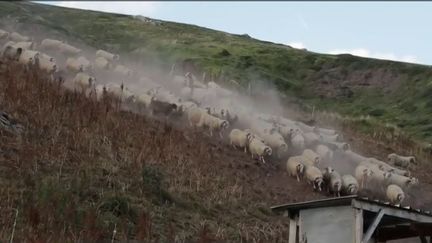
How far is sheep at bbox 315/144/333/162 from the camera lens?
19970 mm

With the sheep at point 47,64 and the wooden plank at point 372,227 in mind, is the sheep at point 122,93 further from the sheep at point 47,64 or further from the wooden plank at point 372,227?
the wooden plank at point 372,227

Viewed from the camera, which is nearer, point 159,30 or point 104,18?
point 159,30

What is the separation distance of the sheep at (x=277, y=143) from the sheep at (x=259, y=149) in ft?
2.01

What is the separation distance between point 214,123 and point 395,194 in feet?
18.3

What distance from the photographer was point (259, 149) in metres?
18.8

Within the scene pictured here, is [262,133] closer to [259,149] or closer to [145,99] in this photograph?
[259,149]

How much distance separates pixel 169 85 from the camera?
26359mm

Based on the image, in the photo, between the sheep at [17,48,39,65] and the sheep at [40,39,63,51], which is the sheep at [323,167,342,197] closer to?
the sheep at [17,48,39,65]

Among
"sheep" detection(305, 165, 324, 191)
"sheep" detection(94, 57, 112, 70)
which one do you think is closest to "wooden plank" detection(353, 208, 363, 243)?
"sheep" detection(305, 165, 324, 191)

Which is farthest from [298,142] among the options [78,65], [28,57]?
[28,57]

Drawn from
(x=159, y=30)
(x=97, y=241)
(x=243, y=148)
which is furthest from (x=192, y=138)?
(x=159, y=30)

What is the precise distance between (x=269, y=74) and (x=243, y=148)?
19789 millimetres

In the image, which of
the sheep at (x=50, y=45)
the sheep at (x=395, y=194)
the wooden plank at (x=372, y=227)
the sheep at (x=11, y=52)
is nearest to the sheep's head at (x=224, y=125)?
the sheep at (x=395, y=194)

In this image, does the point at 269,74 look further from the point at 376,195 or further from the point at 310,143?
the point at 376,195
